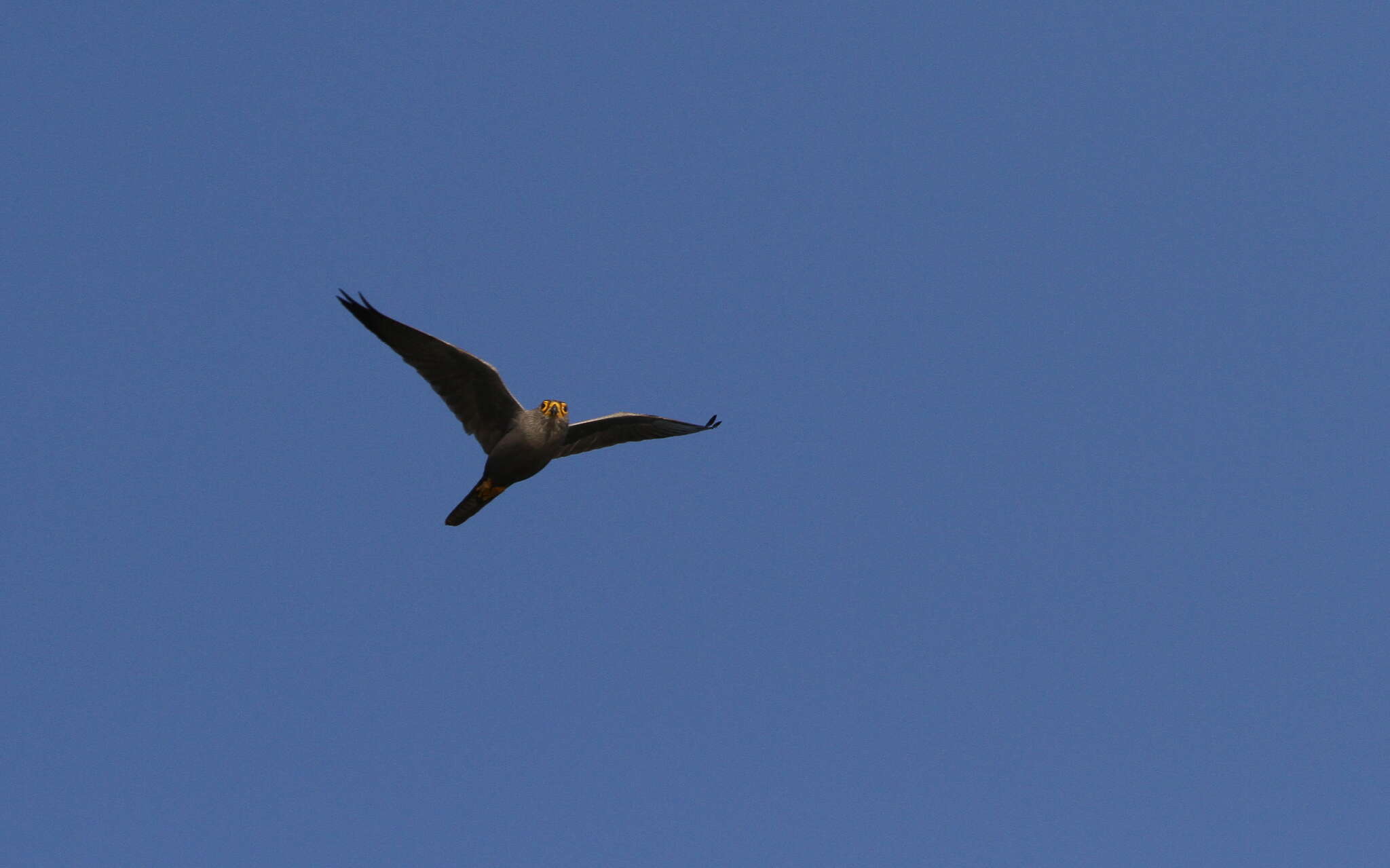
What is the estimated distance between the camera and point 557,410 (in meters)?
19.7

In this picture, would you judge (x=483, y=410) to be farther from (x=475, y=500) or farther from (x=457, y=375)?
(x=475, y=500)

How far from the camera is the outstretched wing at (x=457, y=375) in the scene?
19.0 meters

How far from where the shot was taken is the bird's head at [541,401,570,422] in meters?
19.7

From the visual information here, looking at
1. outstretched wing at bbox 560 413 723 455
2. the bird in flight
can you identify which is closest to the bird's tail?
the bird in flight

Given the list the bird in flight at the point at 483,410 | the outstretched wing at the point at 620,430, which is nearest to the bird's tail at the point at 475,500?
the bird in flight at the point at 483,410

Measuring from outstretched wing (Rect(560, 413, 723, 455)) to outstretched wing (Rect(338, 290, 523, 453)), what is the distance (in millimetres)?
1371

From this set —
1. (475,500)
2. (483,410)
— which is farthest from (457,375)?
(475,500)

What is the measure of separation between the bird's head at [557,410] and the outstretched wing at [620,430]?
2.93 ft

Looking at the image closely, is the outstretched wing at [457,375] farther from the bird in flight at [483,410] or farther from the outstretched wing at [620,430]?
the outstretched wing at [620,430]

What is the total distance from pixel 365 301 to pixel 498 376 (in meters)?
2.33

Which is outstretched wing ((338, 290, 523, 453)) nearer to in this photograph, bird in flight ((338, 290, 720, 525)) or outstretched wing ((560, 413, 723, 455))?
bird in flight ((338, 290, 720, 525))

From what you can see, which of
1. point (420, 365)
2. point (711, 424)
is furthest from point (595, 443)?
point (420, 365)

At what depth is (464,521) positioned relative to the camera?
20.7 m

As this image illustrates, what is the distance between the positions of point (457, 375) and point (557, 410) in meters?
1.67
